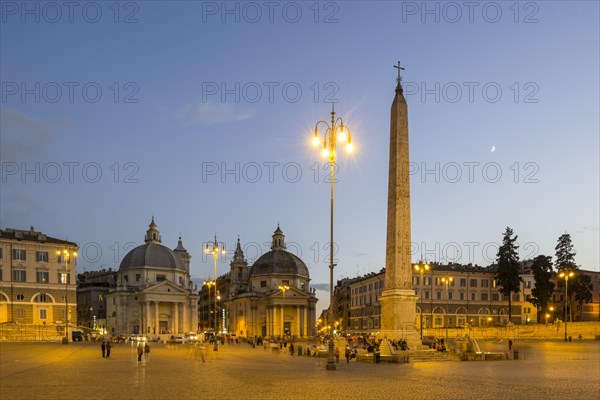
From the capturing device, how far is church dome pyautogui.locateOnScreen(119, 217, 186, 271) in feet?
348

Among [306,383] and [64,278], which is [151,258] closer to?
[64,278]

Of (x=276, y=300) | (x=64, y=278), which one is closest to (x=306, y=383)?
(x=64, y=278)

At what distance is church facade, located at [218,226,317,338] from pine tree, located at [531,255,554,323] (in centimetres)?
3596

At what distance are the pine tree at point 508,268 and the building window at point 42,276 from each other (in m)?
59.1

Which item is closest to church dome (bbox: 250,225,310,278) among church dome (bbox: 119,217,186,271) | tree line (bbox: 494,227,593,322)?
church dome (bbox: 119,217,186,271)

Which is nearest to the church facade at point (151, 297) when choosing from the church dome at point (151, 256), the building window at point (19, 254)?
the church dome at point (151, 256)

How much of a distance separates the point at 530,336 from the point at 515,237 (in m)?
24.3

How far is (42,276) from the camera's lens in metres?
79.5

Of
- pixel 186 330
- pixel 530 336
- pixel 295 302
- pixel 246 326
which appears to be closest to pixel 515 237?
pixel 530 336

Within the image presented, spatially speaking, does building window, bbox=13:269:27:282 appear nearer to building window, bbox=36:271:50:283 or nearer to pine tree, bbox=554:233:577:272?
building window, bbox=36:271:50:283

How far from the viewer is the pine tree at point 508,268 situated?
298 feet

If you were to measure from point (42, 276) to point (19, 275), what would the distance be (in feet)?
9.06

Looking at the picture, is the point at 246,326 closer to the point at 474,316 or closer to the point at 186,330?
the point at 186,330

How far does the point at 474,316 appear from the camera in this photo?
99.2 meters
